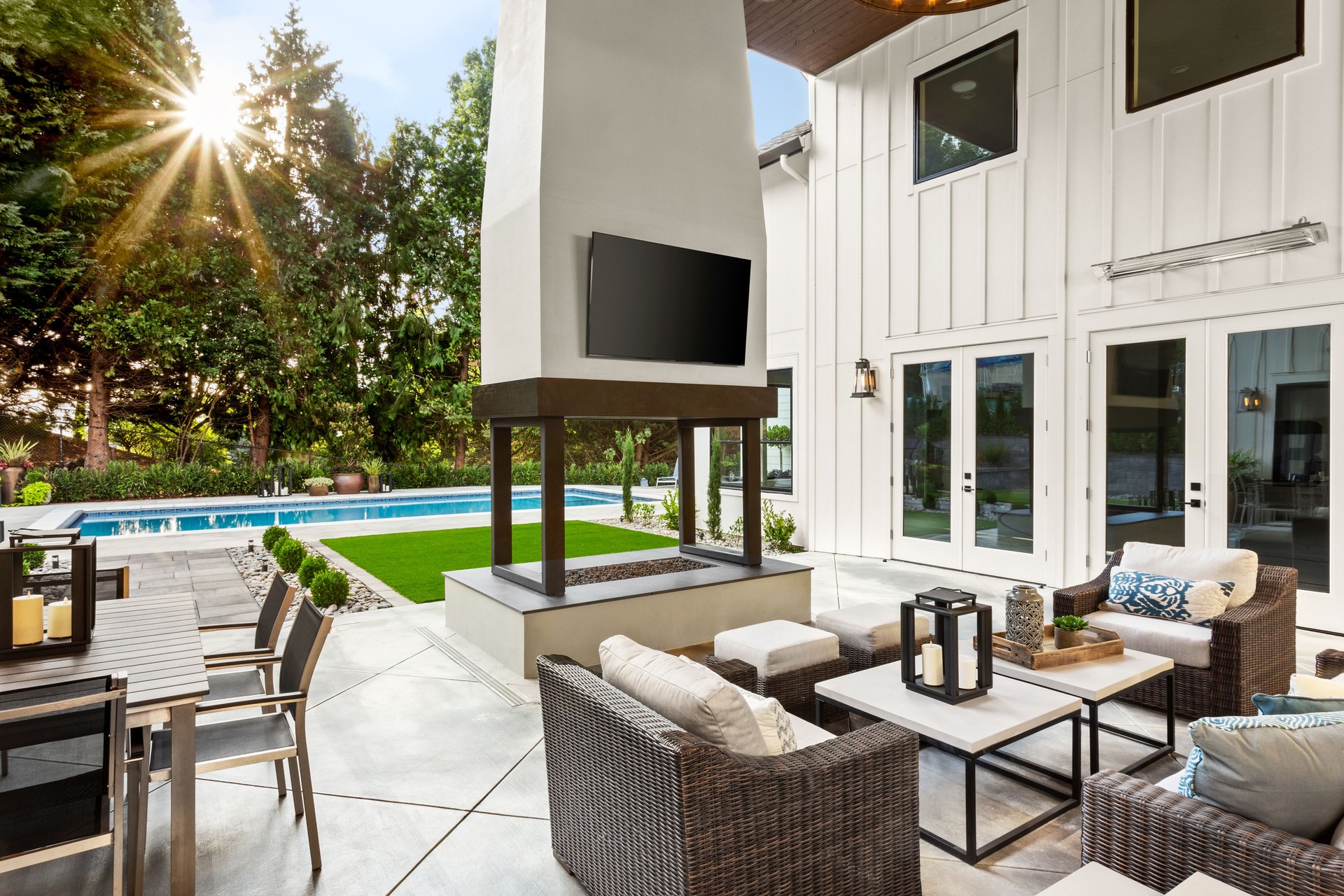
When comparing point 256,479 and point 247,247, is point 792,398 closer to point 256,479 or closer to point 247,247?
point 256,479

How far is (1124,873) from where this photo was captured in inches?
66.7

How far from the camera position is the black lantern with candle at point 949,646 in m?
2.49

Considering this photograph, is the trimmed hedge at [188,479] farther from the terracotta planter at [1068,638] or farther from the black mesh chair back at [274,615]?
the terracotta planter at [1068,638]

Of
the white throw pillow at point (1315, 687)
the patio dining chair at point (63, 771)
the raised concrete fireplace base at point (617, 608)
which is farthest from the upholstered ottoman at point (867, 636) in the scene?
the patio dining chair at point (63, 771)

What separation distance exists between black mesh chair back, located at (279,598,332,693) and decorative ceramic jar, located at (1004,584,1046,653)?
268 centimetres

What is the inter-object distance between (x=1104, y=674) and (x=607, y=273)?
3.33m

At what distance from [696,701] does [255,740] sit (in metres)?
1.58

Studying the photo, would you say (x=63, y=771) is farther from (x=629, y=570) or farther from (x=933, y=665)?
(x=629, y=570)

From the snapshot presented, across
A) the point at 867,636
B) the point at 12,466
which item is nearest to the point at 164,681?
the point at 867,636

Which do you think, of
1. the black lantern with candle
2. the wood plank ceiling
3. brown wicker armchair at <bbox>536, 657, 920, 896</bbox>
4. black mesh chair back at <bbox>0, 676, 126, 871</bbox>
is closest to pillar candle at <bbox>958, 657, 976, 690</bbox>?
the black lantern with candle

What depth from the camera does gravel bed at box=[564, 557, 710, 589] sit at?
4.96 m

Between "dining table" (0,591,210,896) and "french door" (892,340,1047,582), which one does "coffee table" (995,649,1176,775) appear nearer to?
"dining table" (0,591,210,896)

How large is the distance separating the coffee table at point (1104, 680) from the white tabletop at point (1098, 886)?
1.21 meters

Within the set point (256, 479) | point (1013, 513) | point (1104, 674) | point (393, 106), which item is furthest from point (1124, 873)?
point (393, 106)
